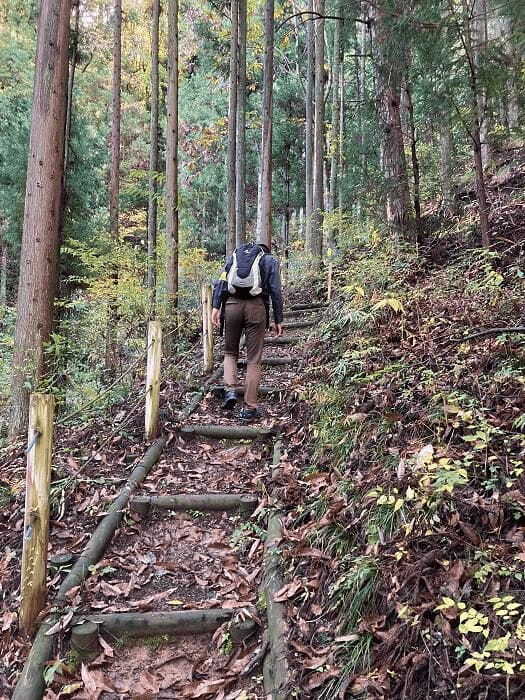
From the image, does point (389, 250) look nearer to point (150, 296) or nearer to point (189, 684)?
point (150, 296)

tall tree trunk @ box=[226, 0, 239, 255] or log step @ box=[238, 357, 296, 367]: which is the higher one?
tall tree trunk @ box=[226, 0, 239, 255]

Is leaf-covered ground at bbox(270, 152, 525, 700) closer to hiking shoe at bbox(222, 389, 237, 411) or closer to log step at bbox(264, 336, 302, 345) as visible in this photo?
hiking shoe at bbox(222, 389, 237, 411)

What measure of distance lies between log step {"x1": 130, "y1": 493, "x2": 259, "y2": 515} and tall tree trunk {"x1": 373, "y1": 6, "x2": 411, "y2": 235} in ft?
19.7

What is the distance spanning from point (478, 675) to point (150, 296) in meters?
9.84

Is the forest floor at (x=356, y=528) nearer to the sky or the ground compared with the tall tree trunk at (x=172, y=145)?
nearer to the ground

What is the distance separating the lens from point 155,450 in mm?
5105

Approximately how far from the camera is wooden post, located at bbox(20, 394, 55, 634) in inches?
118

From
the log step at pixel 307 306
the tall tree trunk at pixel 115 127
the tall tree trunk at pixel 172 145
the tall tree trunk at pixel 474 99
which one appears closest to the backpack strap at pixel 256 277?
the tall tree trunk at pixel 474 99

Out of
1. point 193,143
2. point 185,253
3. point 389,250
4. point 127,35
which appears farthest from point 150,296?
point 193,143

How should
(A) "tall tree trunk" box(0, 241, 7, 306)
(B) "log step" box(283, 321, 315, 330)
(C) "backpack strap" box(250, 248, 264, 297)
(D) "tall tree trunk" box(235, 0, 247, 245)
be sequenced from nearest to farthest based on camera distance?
(C) "backpack strap" box(250, 248, 264, 297) < (B) "log step" box(283, 321, 315, 330) < (D) "tall tree trunk" box(235, 0, 247, 245) < (A) "tall tree trunk" box(0, 241, 7, 306)

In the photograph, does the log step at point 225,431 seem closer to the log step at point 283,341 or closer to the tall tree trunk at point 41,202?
the tall tree trunk at point 41,202

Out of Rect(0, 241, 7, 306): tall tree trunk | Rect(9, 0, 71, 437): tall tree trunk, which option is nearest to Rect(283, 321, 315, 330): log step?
Rect(9, 0, 71, 437): tall tree trunk

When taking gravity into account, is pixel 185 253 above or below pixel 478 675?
above

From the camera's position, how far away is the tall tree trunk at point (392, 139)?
8122 millimetres
